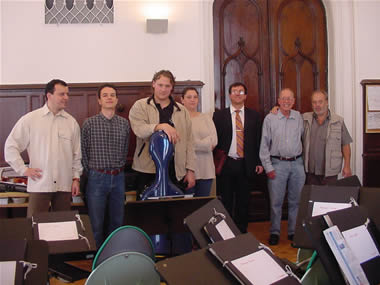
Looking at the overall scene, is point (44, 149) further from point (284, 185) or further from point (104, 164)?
point (284, 185)

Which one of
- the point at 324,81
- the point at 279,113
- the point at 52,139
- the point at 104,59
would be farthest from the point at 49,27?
the point at 324,81

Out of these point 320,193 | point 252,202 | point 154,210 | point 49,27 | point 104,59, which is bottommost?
point 252,202

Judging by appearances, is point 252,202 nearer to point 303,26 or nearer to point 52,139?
point 303,26

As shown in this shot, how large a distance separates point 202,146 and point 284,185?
0.91 metres

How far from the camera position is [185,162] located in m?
3.19

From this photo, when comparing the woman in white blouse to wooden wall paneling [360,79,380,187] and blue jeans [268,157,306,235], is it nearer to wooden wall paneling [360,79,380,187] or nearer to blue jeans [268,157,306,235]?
blue jeans [268,157,306,235]

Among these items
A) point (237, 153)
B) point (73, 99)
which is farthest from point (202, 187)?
point (73, 99)

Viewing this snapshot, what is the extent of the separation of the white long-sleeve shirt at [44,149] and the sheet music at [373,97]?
3419 millimetres

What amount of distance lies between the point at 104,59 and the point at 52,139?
1645 mm

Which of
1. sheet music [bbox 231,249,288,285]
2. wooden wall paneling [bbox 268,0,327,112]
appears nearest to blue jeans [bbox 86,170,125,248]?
sheet music [bbox 231,249,288,285]

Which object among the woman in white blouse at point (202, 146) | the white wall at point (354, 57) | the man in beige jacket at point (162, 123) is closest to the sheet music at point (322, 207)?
the man in beige jacket at point (162, 123)

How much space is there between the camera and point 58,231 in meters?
1.79

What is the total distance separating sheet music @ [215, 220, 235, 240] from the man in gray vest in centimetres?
242

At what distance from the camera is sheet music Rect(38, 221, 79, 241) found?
5.73ft
